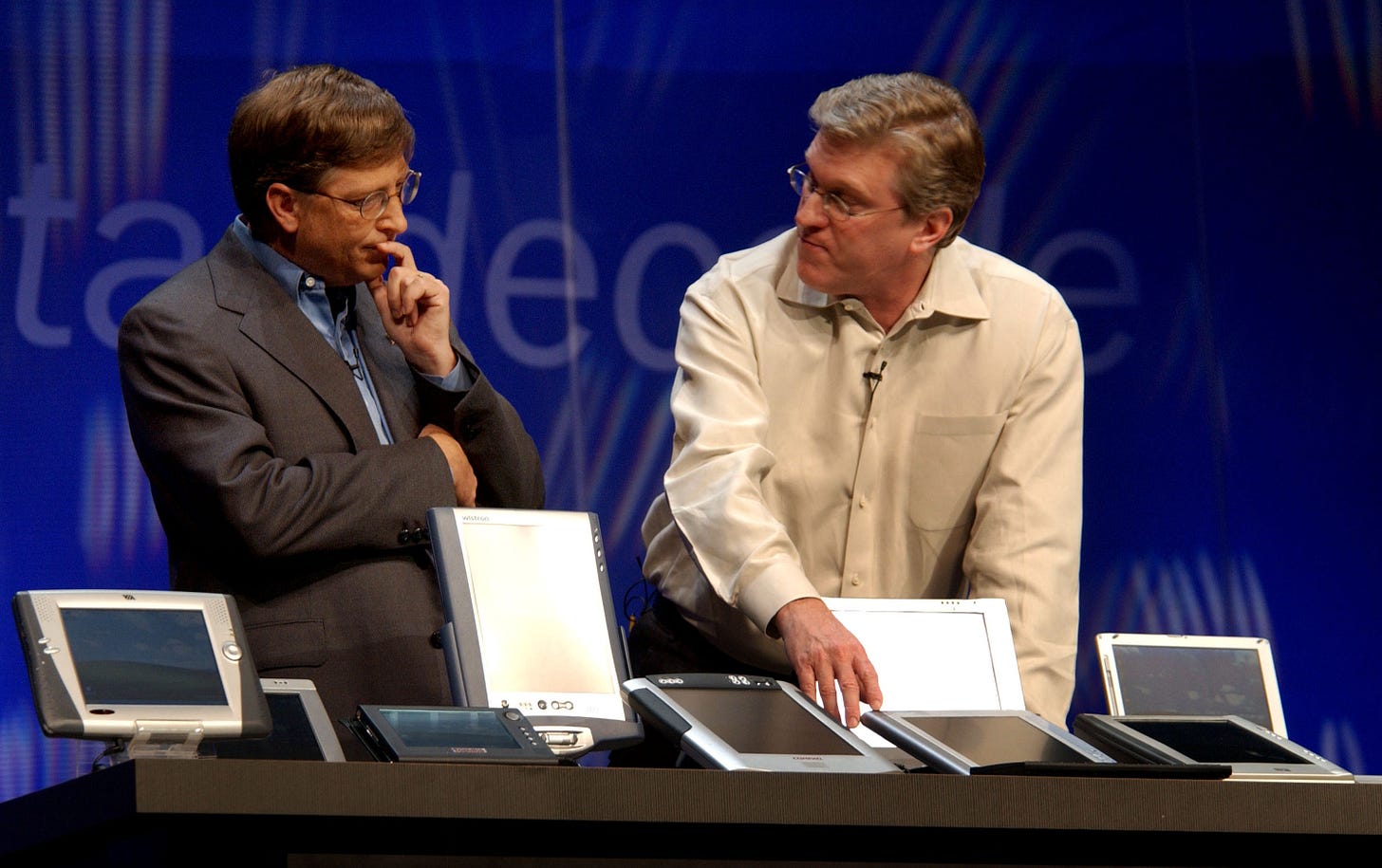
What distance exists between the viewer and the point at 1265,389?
393 centimetres

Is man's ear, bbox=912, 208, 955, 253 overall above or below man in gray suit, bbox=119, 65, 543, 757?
above

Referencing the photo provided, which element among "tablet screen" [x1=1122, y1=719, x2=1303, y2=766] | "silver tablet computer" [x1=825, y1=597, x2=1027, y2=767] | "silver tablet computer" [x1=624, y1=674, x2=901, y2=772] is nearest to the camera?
"silver tablet computer" [x1=624, y1=674, x2=901, y2=772]

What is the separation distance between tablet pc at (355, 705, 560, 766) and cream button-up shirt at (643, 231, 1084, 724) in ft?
3.49

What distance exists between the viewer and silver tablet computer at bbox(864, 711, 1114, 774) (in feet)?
5.39

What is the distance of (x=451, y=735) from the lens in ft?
5.18

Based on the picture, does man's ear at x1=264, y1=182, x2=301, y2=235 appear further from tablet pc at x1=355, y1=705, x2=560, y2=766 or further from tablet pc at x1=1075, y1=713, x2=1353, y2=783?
tablet pc at x1=1075, y1=713, x2=1353, y2=783

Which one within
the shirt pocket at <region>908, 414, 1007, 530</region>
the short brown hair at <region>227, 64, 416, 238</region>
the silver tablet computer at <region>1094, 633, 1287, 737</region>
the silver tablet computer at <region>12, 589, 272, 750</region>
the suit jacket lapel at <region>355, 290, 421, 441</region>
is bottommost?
the silver tablet computer at <region>1094, 633, 1287, 737</region>

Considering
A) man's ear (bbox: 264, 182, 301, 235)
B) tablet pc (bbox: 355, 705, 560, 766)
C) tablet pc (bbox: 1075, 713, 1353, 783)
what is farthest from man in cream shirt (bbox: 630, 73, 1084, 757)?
tablet pc (bbox: 355, 705, 560, 766)

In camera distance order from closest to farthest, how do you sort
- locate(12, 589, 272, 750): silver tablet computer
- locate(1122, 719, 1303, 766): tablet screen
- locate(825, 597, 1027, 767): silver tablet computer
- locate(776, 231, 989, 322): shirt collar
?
locate(12, 589, 272, 750): silver tablet computer
locate(1122, 719, 1303, 766): tablet screen
locate(825, 597, 1027, 767): silver tablet computer
locate(776, 231, 989, 322): shirt collar

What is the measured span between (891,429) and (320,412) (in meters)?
0.92

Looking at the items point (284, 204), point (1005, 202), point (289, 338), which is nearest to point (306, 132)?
point (284, 204)

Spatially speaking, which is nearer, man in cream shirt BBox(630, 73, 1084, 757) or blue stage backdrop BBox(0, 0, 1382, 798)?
man in cream shirt BBox(630, 73, 1084, 757)

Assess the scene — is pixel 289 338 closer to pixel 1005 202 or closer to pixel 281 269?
pixel 281 269

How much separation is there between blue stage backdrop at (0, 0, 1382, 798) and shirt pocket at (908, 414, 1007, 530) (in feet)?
3.65
